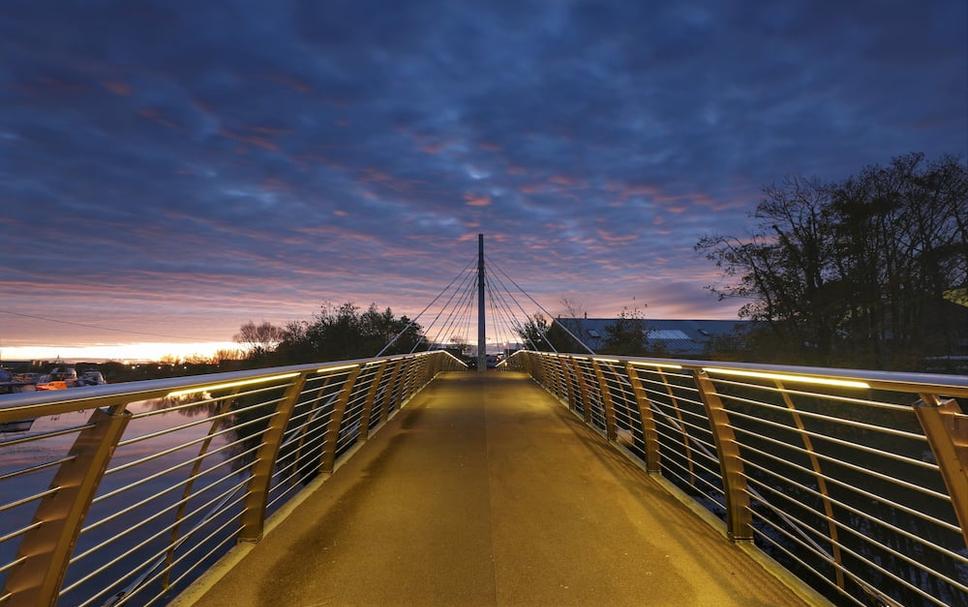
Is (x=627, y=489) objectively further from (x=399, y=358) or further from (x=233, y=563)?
(x=399, y=358)

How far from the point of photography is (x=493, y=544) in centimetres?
339

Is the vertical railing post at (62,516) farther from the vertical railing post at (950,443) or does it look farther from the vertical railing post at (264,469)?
the vertical railing post at (950,443)

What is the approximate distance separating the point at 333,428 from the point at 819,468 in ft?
13.4

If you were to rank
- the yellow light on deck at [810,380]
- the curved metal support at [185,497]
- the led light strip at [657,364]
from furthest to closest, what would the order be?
the led light strip at [657,364] → the curved metal support at [185,497] → the yellow light on deck at [810,380]

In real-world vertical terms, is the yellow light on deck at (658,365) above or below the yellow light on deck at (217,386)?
above

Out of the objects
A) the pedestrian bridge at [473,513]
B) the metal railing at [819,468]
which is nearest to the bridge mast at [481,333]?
the metal railing at [819,468]

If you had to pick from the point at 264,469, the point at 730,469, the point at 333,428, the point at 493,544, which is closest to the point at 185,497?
the point at 264,469

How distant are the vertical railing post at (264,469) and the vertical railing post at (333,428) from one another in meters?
1.43

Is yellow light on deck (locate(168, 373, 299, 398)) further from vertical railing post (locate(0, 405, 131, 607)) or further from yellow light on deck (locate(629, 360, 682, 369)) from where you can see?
yellow light on deck (locate(629, 360, 682, 369))

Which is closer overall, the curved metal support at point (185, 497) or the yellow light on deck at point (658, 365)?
the curved metal support at point (185, 497)

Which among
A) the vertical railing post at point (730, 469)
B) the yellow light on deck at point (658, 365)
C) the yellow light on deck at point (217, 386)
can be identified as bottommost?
the vertical railing post at point (730, 469)

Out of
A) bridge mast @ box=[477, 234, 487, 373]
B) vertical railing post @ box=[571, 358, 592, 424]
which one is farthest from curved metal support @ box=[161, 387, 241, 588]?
bridge mast @ box=[477, 234, 487, 373]

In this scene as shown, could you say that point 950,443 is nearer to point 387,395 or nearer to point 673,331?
point 387,395

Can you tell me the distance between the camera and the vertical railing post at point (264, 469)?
3.47 m
